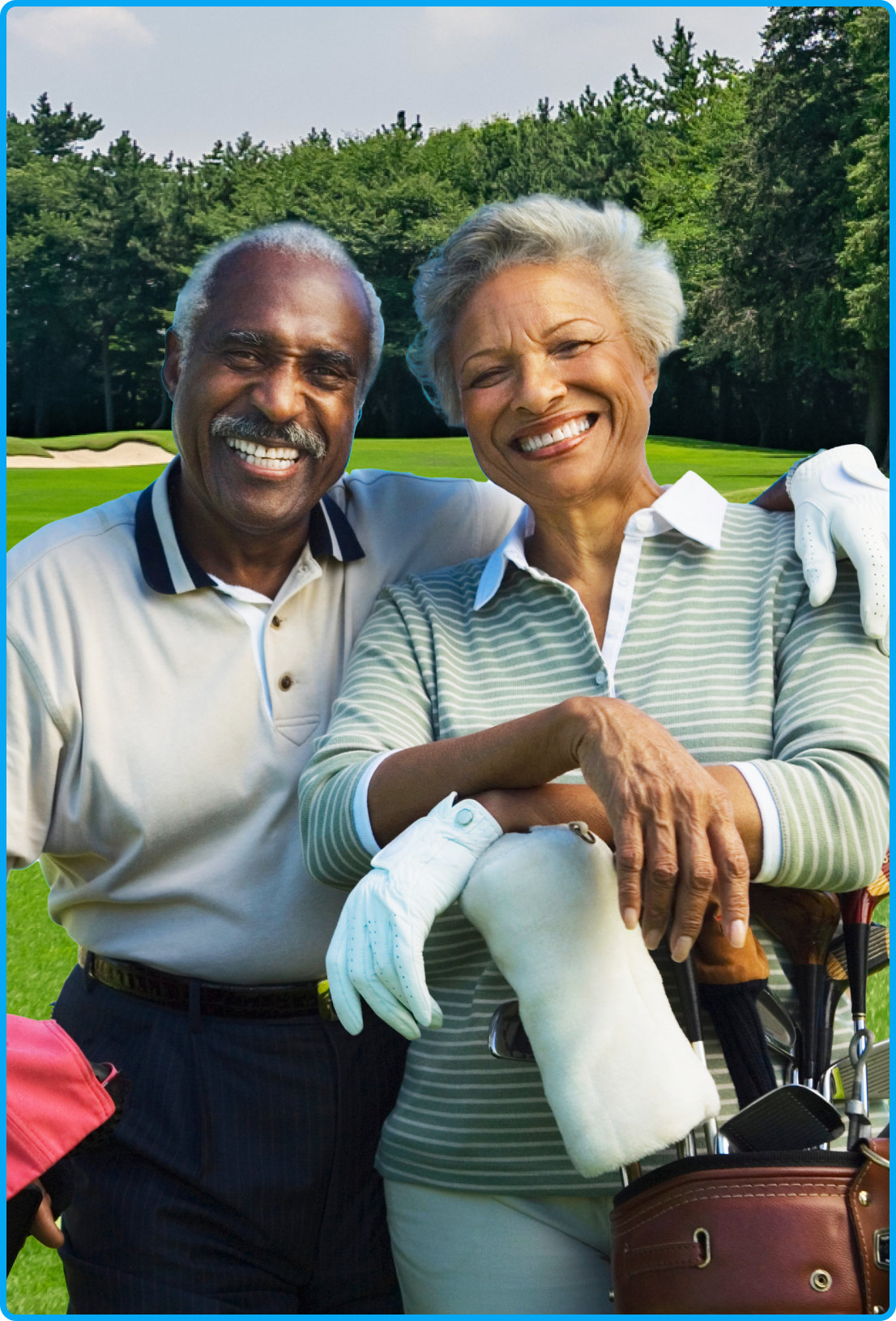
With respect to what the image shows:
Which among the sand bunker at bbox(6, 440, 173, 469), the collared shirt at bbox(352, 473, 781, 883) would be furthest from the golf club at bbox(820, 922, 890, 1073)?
the sand bunker at bbox(6, 440, 173, 469)

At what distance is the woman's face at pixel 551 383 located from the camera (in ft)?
6.14

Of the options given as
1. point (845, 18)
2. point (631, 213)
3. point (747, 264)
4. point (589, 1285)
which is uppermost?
point (845, 18)

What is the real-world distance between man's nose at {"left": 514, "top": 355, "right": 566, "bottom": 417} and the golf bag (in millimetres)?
1013

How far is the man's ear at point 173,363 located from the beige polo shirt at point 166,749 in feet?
0.87

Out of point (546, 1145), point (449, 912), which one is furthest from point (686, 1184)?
point (449, 912)

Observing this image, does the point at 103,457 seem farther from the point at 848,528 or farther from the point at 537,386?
the point at 848,528

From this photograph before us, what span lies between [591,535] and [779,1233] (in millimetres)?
983

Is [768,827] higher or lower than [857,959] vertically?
higher

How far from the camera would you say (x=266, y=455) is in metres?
1.98

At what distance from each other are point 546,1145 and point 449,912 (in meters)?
0.32

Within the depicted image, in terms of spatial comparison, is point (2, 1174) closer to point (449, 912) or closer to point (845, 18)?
point (449, 912)

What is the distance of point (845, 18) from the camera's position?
101ft

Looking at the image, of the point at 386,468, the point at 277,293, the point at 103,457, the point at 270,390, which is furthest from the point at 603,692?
the point at 103,457

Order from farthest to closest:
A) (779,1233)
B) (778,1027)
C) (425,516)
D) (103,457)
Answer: (103,457), (425,516), (778,1027), (779,1233)
